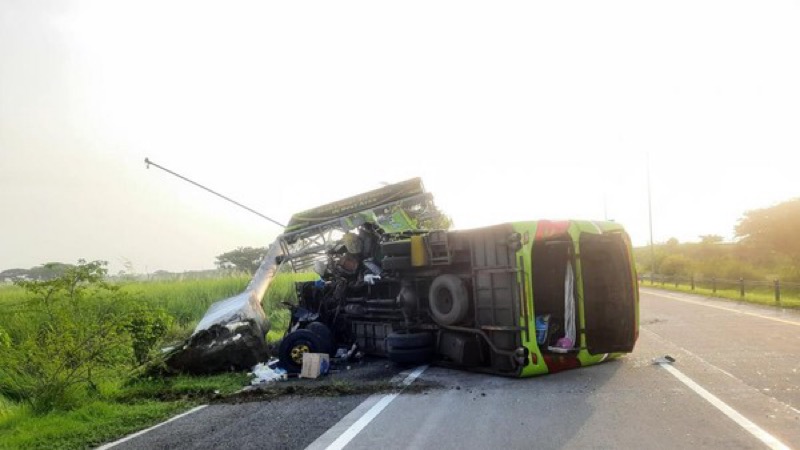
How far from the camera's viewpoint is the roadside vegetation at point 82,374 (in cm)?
739

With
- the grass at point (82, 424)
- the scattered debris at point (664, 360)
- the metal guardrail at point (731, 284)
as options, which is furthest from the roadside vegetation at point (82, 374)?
the metal guardrail at point (731, 284)

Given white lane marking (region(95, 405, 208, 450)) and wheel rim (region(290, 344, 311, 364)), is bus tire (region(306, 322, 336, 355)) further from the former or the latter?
white lane marking (region(95, 405, 208, 450))

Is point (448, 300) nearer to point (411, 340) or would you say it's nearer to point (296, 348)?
point (411, 340)

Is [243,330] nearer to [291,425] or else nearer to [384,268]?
[384,268]

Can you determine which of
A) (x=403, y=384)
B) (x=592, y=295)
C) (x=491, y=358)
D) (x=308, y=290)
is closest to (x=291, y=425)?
(x=403, y=384)

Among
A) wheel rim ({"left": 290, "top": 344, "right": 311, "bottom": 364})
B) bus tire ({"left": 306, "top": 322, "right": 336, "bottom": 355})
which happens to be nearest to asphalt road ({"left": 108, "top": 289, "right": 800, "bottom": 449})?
bus tire ({"left": 306, "top": 322, "right": 336, "bottom": 355})

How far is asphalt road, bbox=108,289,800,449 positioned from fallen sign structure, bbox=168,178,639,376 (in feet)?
1.53

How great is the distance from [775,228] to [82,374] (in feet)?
136

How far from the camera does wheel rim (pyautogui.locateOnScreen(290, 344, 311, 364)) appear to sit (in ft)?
36.0

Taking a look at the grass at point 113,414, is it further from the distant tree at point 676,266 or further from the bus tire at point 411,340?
the distant tree at point 676,266

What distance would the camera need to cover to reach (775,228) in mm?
38781

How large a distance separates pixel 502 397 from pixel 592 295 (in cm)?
→ 274

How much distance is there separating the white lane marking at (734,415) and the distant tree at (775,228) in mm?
34376

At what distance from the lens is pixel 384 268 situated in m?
10.9
